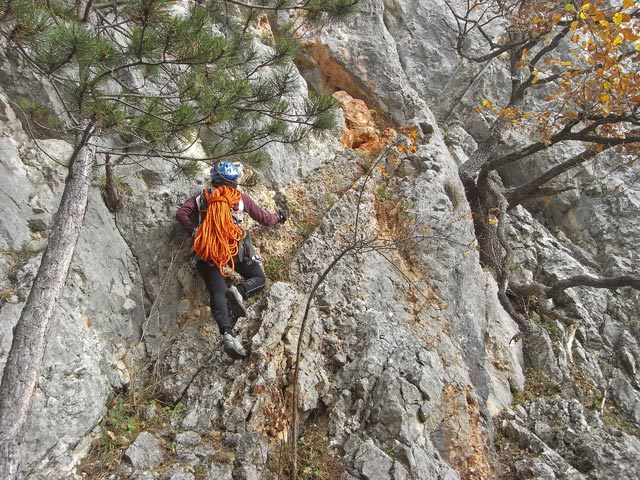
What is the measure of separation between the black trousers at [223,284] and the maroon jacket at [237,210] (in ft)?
1.59

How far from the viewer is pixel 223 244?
5.09 m

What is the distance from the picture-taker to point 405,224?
6.50 meters

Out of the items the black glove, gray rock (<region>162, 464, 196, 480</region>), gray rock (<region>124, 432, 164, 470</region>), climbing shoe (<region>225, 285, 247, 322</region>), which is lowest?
gray rock (<region>162, 464, 196, 480</region>)

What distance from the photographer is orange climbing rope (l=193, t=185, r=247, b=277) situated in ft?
16.6

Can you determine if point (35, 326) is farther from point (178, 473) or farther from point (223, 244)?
point (223, 244)

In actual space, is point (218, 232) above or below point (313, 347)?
above

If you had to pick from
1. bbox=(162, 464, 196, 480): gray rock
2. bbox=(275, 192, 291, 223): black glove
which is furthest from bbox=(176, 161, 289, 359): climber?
bbox=(162, 464, 196, 480): gray rock

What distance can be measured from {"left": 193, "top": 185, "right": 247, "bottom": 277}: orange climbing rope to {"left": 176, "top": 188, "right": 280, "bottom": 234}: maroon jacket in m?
0.18

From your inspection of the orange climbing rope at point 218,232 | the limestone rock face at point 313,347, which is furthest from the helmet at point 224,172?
the limestone rock face at point 313,347

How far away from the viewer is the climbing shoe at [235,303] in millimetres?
5059

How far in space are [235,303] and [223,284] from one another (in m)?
0.23

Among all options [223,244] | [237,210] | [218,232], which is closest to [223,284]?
[223,244]

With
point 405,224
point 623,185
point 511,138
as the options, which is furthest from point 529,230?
point 405,224

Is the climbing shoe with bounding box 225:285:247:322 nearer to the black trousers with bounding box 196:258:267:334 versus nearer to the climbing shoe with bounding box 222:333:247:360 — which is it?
the black trousers with bounding box 196:258:267:334
